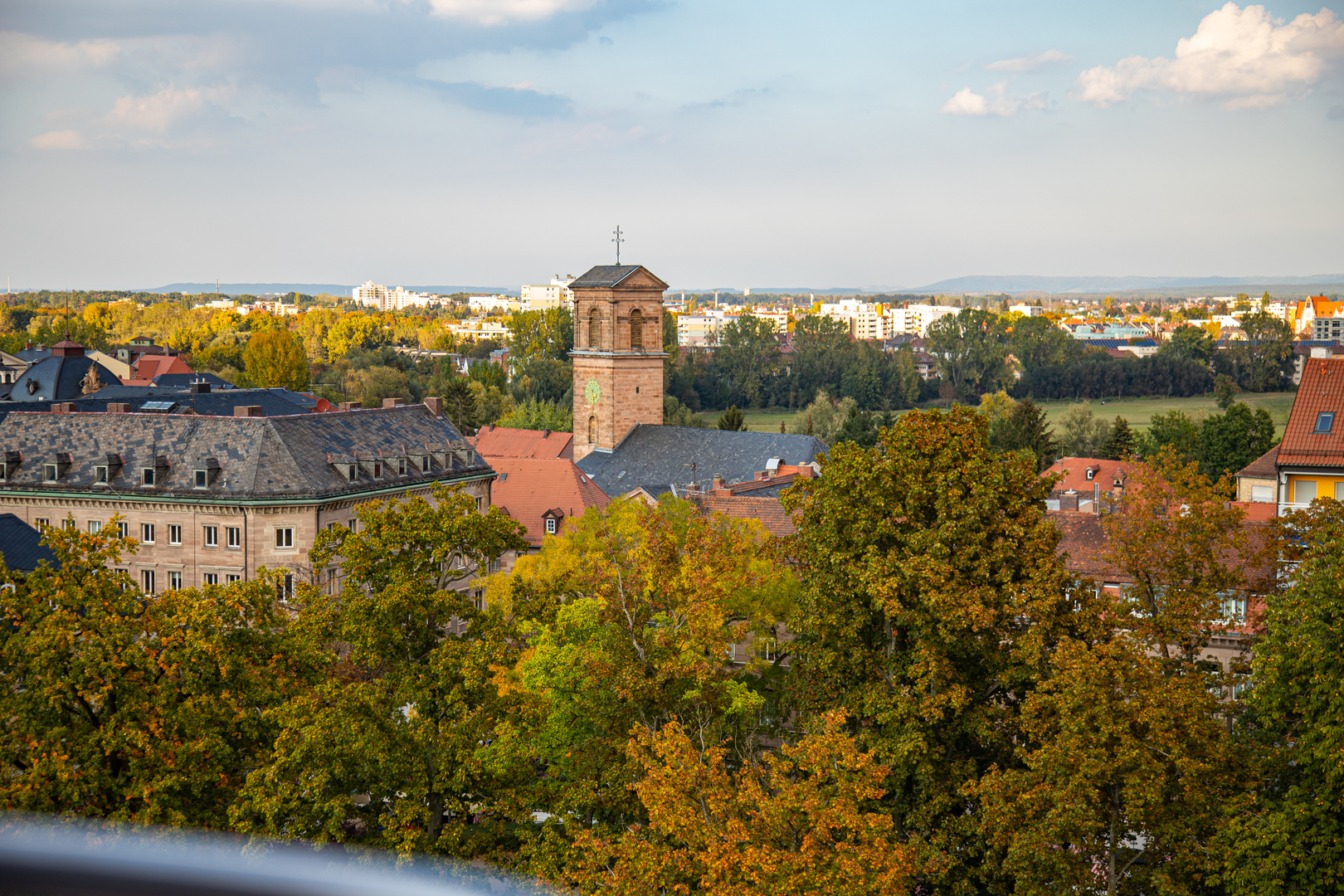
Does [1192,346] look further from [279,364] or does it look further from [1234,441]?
[279,364]

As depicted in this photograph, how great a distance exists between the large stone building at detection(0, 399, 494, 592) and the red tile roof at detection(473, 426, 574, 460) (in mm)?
30360

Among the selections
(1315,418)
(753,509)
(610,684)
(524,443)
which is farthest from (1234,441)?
(610,684)

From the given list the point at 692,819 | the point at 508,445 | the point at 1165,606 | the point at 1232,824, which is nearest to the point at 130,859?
the point at 692,819

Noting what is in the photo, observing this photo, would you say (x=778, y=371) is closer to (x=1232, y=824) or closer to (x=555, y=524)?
(x=555, y=524)

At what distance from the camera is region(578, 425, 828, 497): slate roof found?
6241 centimetres

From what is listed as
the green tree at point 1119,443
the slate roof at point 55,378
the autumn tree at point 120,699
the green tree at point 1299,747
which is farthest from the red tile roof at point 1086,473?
the slate roof at point 55,378

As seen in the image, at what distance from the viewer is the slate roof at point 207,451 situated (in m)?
42.2

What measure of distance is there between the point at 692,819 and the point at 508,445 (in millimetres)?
62829

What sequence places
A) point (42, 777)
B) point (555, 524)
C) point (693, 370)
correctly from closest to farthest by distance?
1. point (42, 777)
2. point (555, 524)
3. point (693, 370)

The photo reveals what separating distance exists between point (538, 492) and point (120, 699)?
34435mm

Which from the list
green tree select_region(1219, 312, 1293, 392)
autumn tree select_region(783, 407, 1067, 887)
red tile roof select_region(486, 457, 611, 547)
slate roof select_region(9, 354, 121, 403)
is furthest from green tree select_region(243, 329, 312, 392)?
green tree select_region(1219, 312, 1293, 392)

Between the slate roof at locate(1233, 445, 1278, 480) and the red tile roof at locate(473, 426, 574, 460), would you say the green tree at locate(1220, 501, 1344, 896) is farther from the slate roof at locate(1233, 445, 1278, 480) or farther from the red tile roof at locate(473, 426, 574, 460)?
the red tile roof at locate(473, 426, 574, 460)

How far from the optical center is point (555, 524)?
54188 mm

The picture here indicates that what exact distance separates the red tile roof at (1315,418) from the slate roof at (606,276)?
41385 mm
